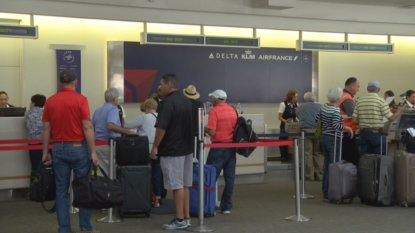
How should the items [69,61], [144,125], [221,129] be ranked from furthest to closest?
[69,61], [144,125], [221,129]

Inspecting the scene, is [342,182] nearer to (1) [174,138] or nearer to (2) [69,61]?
(1) [174,138]

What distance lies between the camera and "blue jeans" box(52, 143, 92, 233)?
6402mm

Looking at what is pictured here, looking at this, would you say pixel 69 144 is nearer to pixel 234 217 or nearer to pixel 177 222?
pixel 177 222

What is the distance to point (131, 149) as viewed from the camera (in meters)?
7.77

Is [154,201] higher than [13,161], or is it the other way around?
[13,161]

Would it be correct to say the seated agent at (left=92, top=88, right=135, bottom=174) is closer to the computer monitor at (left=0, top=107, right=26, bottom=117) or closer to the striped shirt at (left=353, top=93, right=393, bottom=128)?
the computer monitor at (left=0, top=107, right=26, bottom=117)

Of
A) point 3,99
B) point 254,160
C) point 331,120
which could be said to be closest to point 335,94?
point 331,120

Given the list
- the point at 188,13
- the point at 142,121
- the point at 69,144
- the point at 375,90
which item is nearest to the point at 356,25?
the point at 188,13

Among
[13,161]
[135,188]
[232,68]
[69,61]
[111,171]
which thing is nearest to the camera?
[111,171]

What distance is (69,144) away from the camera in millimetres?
6398

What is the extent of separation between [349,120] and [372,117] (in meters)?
0.59

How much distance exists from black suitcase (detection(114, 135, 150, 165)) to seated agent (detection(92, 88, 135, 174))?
509 mm

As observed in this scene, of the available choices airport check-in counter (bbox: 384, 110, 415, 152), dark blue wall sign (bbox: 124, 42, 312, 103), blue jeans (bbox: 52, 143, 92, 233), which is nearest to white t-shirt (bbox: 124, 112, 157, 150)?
blue jeans (bbox: 52, 143, 92, 233)

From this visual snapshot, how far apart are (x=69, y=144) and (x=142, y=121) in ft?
7.09
